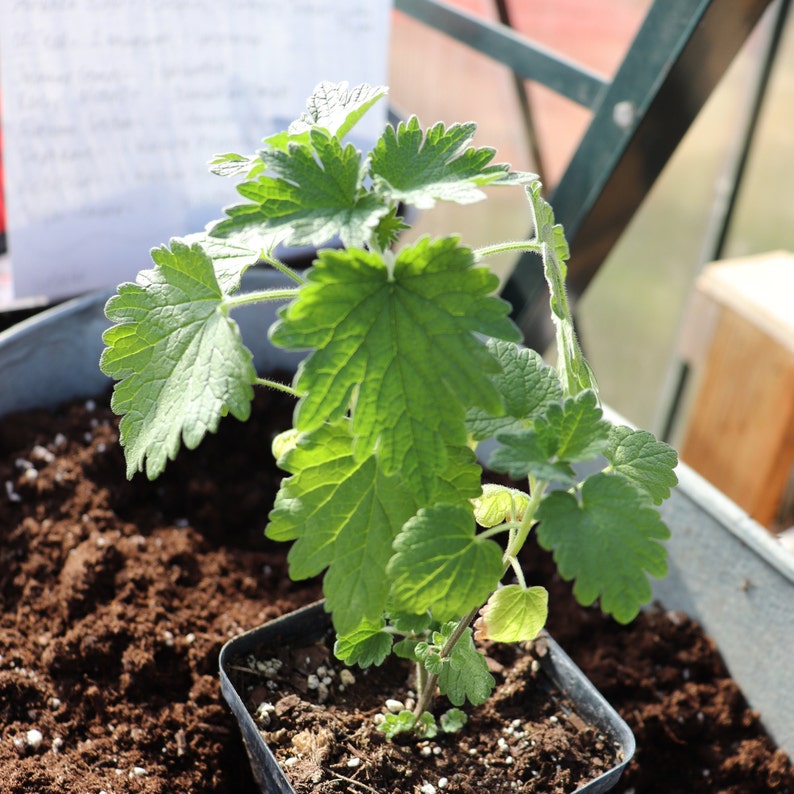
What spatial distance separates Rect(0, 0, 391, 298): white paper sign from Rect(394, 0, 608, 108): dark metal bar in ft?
0.40

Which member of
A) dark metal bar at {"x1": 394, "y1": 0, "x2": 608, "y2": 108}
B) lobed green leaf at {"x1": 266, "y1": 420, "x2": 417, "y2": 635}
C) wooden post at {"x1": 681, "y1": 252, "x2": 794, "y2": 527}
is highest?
dark metal bar at {"x1": 394, "y1": 0, "x2": 608, "y2": 108}

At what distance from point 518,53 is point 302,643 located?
861mm

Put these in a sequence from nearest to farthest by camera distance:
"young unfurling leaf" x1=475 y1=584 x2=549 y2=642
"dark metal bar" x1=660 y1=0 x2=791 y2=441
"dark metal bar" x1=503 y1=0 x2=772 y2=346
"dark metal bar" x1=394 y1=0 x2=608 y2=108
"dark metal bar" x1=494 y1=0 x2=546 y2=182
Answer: "young unfurling leaf" x1=475 y1=584 x2=549 y2=642 → "dark metal bar" x1=503 y1=0 x2=772 y2=346 → "dark metal bar" x1=394 y1=0 x2=608 y2=108 → "dark metal bar" x1=494 y1=0 x2=546 y2=182 → "dark metal bar" x1=660 y1=0 x2=791 y2=441

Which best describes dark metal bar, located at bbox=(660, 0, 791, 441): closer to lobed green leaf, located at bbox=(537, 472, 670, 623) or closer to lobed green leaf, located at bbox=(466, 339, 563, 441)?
lobed green leaf, located at bbox=(466, 339, 563, 441)

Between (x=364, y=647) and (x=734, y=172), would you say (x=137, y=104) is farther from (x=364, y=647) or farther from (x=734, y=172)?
(x=734, y=172)

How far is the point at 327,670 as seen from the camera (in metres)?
0.82

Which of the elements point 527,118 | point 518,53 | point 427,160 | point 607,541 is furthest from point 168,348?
point 527,118

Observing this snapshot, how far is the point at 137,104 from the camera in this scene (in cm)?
122

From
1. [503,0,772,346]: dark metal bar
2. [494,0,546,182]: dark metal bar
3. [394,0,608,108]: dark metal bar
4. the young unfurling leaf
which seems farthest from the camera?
[494,0,546,182]: dark metal bar

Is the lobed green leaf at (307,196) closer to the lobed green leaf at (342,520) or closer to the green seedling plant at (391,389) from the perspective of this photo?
the green seedling plant at (391,389)

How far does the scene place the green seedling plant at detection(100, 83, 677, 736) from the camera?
1.77ft

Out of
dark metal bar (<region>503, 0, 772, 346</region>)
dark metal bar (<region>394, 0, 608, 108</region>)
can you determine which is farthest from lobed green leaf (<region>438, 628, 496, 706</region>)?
dark metal bar (<region>394, 0, 608, 108</region>)

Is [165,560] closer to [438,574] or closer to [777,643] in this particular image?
[438,574]

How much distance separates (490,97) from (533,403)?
2602 mm
